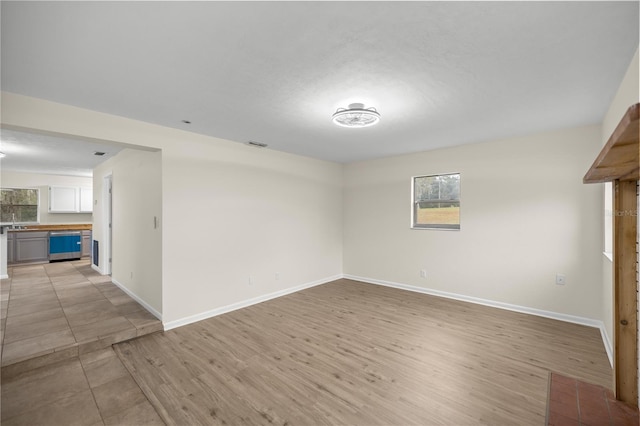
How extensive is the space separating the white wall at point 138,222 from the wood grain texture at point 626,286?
433cm

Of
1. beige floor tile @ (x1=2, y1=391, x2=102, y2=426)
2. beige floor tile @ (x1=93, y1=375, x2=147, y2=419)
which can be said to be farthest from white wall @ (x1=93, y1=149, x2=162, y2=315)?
beige floor tile @ (x1=2, y1=391, x2=102, y2=426)

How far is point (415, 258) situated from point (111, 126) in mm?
4826

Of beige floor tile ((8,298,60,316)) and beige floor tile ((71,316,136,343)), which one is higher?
beige floor tile ((8,298,60,316))

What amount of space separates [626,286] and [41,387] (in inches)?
178

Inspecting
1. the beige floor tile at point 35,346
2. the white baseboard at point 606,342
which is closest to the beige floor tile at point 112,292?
the beige floor tile at point 35,346

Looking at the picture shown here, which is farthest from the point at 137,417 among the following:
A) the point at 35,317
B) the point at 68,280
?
the point at 68,280

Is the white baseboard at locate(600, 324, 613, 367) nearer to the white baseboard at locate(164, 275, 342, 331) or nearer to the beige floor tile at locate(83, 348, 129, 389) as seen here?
the white baseboard at locate(164, 275, 342, 331)

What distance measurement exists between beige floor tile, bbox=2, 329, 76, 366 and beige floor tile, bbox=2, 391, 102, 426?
2.64ft

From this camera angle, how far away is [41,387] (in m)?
2.36

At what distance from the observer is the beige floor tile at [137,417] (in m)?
1.95

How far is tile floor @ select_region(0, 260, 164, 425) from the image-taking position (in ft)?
6.75

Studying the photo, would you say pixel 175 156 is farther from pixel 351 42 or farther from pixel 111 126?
pixel 351 42

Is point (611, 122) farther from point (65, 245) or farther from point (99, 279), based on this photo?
point (65, 245)

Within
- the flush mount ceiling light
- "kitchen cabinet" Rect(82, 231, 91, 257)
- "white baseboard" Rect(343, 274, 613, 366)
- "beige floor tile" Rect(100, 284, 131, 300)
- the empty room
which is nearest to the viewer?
the empty room
